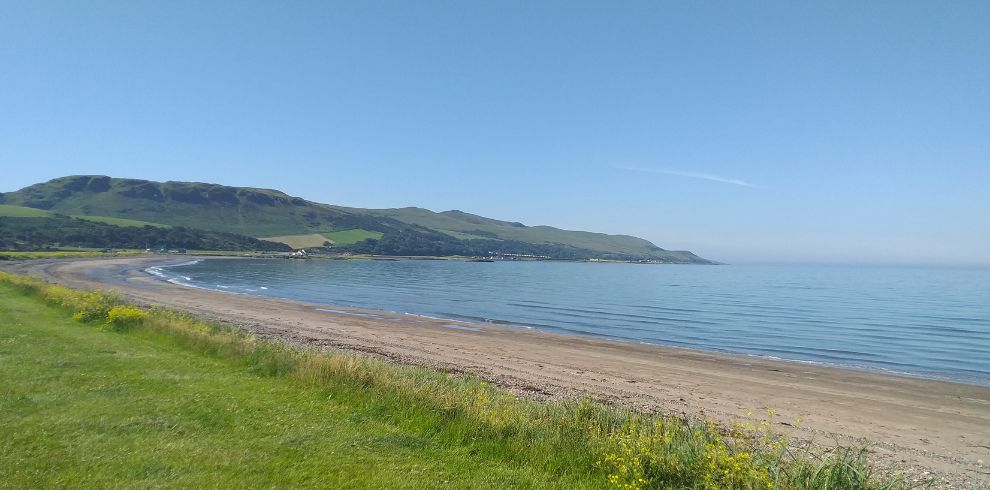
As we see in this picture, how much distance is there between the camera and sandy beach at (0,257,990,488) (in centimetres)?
1483

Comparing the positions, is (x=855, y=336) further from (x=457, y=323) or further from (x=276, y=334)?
(x=276, y=334)

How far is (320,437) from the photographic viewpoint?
8273 millimetres

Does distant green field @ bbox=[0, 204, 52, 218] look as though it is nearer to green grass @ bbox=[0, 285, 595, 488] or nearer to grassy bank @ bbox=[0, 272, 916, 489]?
green grass @ bbox=[0, 285, 595, 488]

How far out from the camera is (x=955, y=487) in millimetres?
10430

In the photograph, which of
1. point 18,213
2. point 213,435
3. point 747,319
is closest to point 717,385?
point 213,435

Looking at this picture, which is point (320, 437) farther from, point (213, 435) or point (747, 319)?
point (747, 319)

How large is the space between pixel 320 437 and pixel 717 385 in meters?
17.9

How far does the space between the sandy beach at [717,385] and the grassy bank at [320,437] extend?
2.32 metres

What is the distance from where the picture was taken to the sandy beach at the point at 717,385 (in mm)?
14828

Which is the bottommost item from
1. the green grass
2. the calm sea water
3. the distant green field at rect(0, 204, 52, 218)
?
the calm sea water

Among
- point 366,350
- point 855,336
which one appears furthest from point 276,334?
point 855,336

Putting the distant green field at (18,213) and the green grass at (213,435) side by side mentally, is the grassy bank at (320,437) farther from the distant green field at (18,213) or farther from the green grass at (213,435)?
the distant green field at (18,213)

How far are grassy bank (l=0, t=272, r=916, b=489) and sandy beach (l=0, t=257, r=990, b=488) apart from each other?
2.32m

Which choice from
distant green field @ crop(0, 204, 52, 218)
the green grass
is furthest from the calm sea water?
distant green field @ crop(0, 204, 52, 218)
